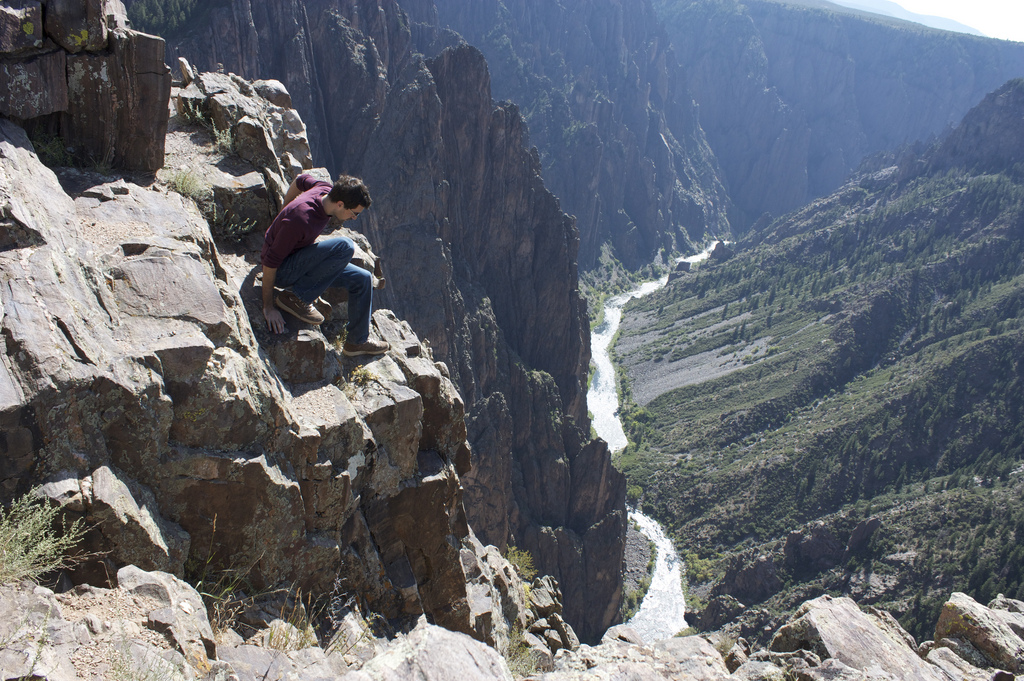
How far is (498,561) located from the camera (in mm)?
16797

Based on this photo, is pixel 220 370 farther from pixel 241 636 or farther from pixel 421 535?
pixel 421 535

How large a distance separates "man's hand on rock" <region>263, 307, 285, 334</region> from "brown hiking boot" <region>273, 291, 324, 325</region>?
0.78 feet

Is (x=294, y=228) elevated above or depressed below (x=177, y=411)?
above

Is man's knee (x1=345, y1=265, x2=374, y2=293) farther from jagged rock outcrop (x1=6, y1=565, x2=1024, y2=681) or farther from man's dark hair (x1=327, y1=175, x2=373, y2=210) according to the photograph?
jagged rock outcrop (x1=6, y1=565, x2=1024, y2=681)

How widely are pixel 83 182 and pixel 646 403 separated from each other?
331ft

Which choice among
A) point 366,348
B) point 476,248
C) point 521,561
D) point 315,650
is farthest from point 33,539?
point 476,248

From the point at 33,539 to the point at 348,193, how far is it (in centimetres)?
494

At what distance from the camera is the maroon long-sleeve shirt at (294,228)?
27.1ft

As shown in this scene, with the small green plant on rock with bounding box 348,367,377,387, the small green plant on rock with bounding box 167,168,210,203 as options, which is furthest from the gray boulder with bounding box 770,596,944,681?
the small green plant on rock with bounding box 167,168,210,203

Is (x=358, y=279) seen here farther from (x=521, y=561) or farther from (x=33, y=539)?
(x=521, y=561)

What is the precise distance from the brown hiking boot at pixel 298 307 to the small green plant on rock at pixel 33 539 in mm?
3917

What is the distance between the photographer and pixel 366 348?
10.2m

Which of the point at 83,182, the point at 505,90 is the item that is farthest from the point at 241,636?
the point at 505,90

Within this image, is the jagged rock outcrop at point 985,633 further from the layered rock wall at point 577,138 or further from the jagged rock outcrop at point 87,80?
the layered rock wall at point 577,138
